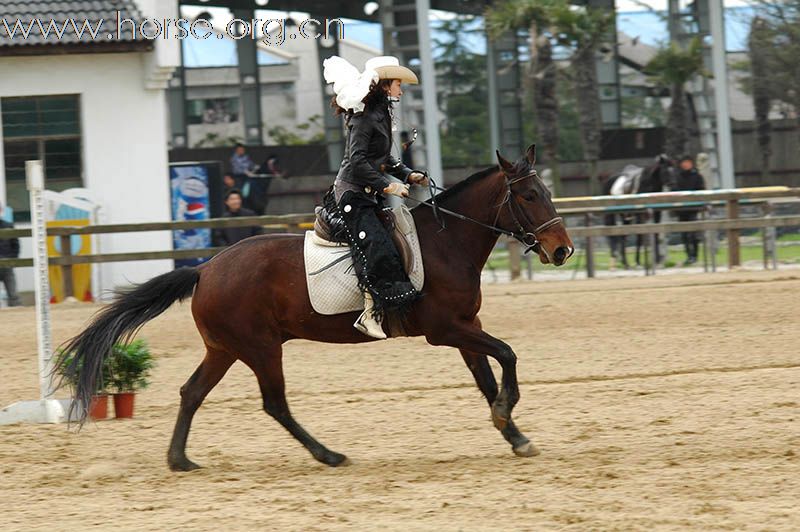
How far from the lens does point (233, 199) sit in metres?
18.8

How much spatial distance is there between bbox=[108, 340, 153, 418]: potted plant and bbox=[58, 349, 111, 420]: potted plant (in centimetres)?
6

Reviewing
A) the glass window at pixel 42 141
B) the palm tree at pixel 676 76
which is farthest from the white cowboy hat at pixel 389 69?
the palm tree at pixel 676 76

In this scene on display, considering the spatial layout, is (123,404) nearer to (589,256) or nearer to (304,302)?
(304,302)

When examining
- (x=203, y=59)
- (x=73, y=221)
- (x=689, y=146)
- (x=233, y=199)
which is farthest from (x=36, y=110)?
(x=689, y=146)

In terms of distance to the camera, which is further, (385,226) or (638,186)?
(638,186)

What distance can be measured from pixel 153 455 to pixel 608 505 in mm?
3340

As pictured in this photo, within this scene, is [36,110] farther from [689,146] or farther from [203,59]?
[689,146]

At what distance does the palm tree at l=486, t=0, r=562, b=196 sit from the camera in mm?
26500

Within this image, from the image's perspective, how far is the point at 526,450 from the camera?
7.44 metres

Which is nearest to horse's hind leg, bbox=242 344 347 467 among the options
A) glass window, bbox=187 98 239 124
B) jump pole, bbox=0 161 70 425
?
jump pole, bbox=0 161 70 425

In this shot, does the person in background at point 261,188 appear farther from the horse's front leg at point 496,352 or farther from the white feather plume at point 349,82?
the horse's front leg at point 496,352

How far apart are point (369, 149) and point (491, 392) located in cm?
168

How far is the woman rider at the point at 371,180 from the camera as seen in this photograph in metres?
7.48

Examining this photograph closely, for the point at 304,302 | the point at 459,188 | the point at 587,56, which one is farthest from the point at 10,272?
the point at 587,56
